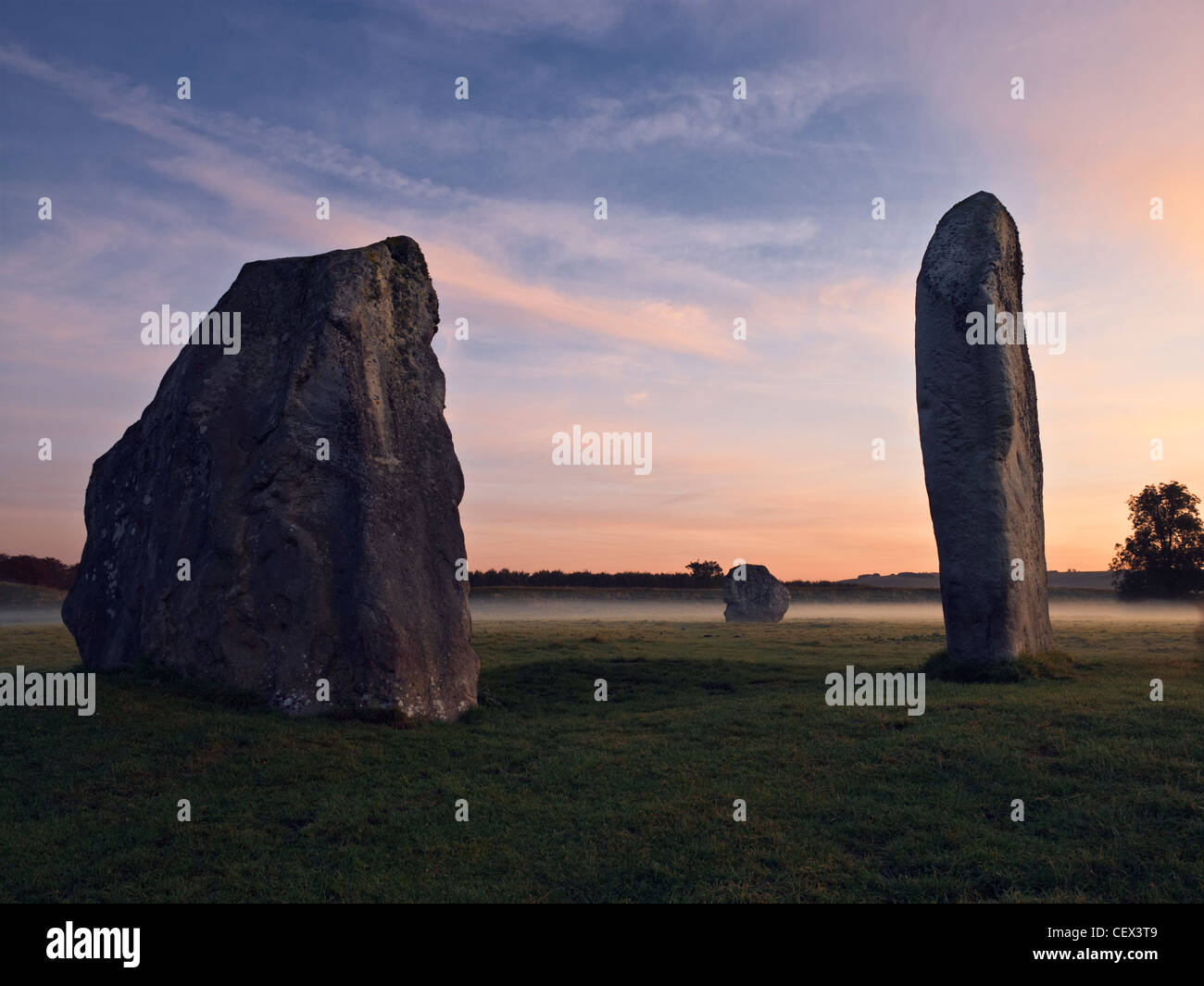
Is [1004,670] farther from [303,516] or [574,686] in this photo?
[303,516]

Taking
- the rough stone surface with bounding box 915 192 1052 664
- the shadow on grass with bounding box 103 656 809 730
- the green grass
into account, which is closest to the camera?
the green grass

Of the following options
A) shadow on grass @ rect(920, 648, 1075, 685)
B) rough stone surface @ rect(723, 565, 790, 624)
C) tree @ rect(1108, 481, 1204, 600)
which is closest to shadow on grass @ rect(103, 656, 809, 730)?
shadow on grass @ rect(920, 648, 1075, 685)

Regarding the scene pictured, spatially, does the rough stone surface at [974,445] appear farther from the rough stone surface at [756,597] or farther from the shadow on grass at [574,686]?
the rough stone surface at [756,597]

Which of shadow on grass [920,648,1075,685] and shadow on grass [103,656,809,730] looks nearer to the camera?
shadow on grass [103,656,809,730]

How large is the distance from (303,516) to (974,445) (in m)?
11.4

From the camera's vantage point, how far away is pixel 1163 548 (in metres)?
49.1

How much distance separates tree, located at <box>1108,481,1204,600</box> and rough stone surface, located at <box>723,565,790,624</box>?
25.7 metres

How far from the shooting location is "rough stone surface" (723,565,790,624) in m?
38.7

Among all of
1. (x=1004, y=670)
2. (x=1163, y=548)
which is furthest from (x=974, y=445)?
(x=1163, y=548)

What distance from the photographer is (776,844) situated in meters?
7.29

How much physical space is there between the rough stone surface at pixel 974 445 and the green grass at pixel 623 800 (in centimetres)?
150

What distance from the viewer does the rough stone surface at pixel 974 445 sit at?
14430mm

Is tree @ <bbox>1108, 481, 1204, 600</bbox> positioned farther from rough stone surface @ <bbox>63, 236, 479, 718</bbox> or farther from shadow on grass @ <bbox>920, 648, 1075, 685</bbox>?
rough stone surface @ <bbox>63, 236, 479, 718</bbox>
